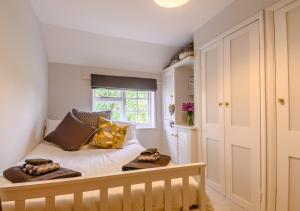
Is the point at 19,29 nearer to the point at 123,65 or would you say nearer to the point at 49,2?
the point at 49,2

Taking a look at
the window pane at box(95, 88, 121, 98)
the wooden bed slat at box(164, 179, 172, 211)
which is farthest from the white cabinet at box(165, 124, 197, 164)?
the wooden bed slat at box(164, 179, 172, 211)

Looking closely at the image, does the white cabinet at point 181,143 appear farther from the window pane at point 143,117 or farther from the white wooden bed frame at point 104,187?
the white wooden bed frame at point 104,187

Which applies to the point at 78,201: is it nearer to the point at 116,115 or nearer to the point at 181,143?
the point at 181,143

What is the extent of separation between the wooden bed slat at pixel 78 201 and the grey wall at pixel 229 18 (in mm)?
1997

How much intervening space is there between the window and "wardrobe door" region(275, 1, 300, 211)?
234cm

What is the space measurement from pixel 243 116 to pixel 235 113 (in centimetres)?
10

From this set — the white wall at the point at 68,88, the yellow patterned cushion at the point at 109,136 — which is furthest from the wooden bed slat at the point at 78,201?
the white wall at the point at 68,88

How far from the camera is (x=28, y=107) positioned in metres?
2.01

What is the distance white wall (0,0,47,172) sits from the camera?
1427 mm

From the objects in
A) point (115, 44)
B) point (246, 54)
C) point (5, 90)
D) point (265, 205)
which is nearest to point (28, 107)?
point (5, 90)

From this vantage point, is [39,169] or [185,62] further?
[185,62]

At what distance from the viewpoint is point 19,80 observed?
5.67ft

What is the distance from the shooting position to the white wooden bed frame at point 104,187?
0.85 metres

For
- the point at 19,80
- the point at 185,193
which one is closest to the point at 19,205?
the point at 185,193
